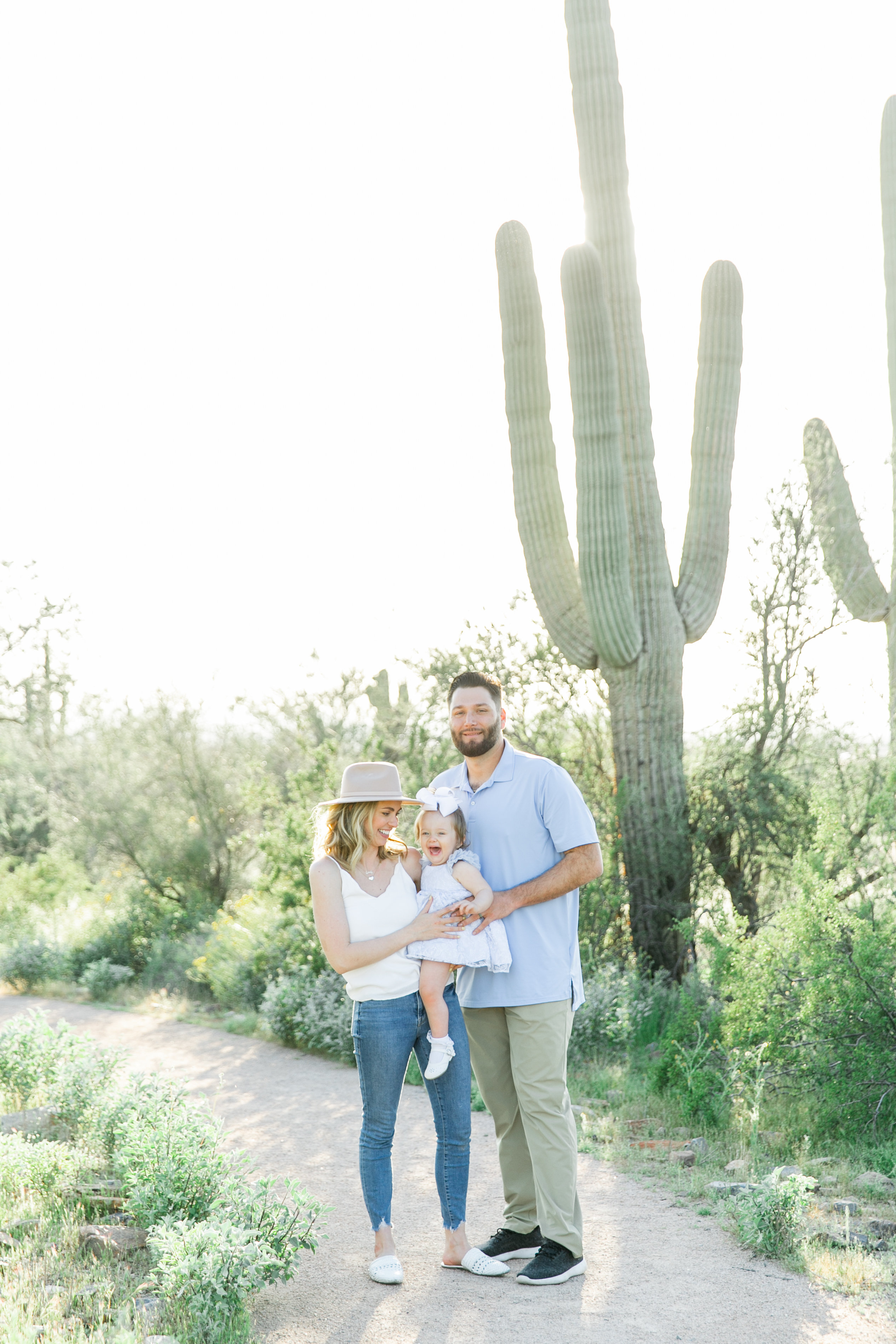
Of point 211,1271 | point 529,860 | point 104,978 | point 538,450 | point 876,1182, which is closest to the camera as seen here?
point 211,1271

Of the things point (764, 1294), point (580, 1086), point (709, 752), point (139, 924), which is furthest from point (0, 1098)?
point (139, 924)

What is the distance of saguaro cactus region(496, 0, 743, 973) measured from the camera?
29.0ft

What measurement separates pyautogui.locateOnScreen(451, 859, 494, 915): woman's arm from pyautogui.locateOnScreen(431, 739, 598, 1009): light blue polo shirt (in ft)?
0.57

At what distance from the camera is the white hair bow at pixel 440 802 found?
3.84m

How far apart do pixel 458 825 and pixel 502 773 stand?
0.28 m

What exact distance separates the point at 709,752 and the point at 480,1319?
6.36m

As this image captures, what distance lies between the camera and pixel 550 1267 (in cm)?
381

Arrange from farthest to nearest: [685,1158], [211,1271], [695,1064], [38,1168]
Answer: [695,1064] → [685,1158] → [38,1168] → [211,1271]

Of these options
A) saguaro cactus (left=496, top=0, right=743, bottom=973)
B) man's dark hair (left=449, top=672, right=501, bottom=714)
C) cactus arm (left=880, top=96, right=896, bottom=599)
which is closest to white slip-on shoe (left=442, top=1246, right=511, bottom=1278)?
man's dark hair (left=449, top=672, right=501, bottom=714)

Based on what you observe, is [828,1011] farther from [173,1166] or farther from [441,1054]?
[173,1166]

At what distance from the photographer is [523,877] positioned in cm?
395

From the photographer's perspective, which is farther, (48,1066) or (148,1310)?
(48,1066)

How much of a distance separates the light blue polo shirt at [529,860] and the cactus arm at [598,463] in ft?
16.3

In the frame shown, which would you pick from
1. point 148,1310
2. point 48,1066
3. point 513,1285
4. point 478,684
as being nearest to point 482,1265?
point 513,1285
